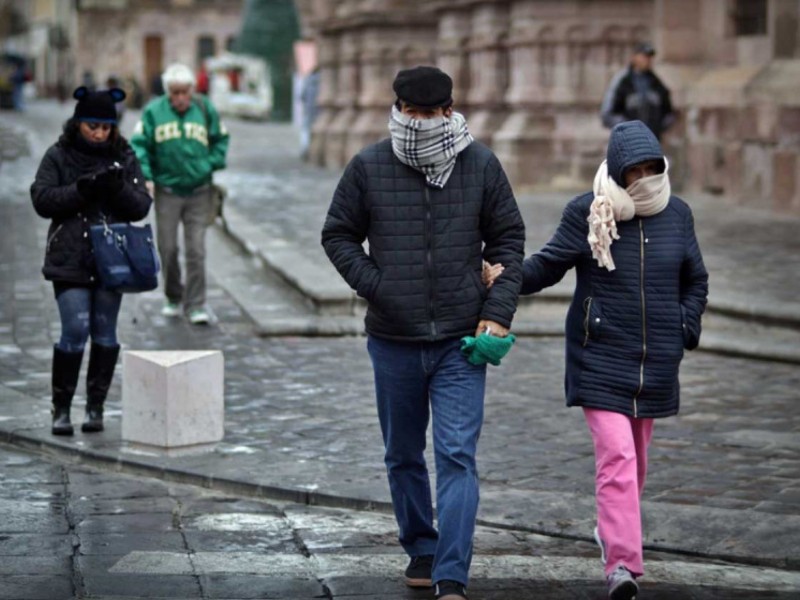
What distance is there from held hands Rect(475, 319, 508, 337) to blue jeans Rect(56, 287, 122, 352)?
3387mm

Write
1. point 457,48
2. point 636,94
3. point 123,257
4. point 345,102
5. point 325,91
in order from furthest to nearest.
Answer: point 325,91, point 345,102, point 457,48, point 636,94, point 123,257

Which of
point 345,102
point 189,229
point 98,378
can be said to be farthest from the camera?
point 345,102

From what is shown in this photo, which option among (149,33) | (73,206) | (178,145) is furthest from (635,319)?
(149,33)

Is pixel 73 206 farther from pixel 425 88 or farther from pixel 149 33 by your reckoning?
pixel 149 33

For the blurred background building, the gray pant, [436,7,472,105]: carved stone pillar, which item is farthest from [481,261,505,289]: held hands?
[436,7,472,105]: carved stone pillar

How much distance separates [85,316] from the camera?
9180 millimetres

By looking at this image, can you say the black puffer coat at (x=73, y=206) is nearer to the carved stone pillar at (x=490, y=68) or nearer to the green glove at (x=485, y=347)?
the green glove at (x=485, y=347)

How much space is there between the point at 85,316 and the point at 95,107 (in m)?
1.01

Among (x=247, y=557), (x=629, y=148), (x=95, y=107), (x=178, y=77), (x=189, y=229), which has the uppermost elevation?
(x=178, y=77)

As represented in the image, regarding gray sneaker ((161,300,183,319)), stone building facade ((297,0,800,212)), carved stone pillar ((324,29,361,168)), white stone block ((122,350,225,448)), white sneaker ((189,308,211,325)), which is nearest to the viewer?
white stone block ((122,350,225,448))

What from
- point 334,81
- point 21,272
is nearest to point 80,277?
point 21,272

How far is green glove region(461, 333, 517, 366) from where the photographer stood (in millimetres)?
6164

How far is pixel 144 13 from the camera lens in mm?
94938

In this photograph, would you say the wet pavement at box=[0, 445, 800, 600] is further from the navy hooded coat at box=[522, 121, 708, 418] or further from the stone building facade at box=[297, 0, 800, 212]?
the stone building facade at box=[297, 0, 800, 212]
